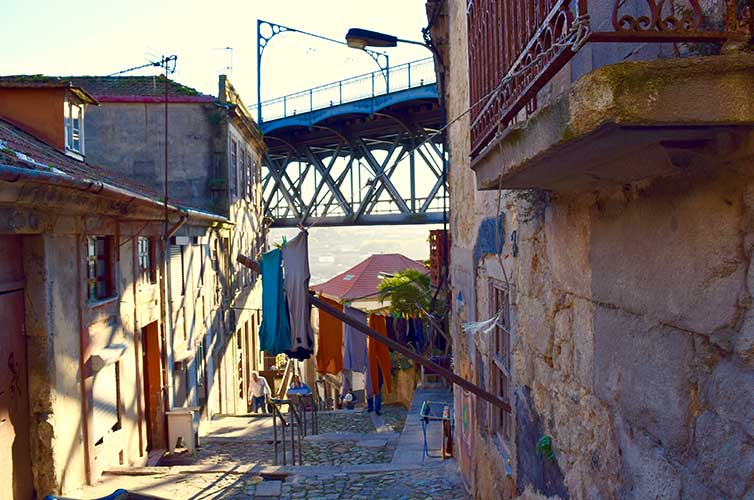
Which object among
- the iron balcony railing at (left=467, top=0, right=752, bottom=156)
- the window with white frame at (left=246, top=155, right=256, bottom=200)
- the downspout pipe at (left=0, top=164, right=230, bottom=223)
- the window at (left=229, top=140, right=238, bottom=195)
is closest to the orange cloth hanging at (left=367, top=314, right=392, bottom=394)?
the window at (left=229, top=140, right=238, bottom=195)

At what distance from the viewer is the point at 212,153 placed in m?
18.9

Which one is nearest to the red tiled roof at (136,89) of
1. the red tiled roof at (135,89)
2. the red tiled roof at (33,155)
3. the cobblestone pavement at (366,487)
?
the red tiled roof at (135,89)

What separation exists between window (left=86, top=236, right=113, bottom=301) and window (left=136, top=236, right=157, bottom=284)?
1.35 metres

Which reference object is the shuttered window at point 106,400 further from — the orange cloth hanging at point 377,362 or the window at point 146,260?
the orange cloth hanging at point 377,362

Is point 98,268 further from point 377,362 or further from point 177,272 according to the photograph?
point 377,362

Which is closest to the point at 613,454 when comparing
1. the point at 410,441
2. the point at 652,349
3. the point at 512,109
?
the point at 652,349

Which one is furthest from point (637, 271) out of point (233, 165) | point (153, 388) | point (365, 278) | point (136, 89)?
point (365, 278)

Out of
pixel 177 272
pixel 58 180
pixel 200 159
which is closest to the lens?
pixel 58 180

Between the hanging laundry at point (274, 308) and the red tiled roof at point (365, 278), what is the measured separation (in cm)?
2363

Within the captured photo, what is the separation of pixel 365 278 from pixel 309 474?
24.9 metres

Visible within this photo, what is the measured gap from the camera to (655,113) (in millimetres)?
1584

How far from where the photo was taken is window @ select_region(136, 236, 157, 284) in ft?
38.8

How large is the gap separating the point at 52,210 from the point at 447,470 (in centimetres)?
629

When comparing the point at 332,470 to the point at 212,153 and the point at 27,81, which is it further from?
the point at 212,153
